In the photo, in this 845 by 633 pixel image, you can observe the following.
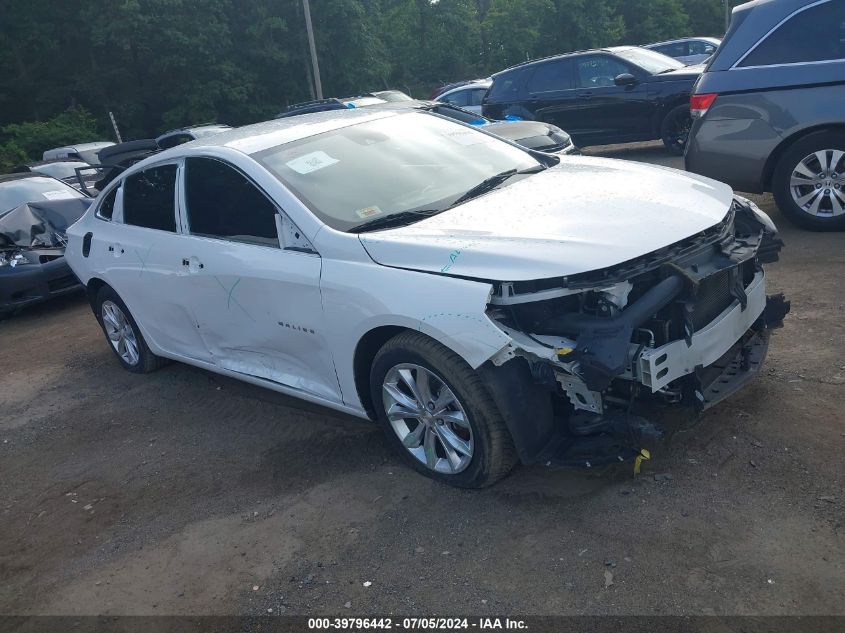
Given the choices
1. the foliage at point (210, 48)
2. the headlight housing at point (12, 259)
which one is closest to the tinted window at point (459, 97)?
the headlight housing at point (12, 259)

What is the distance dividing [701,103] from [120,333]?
5.32 metres

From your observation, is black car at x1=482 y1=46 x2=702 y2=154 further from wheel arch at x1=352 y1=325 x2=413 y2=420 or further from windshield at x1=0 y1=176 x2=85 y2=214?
wheel arch at x1=352 y1=325 x2=413 y2=420

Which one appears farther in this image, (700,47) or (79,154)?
(700,47)

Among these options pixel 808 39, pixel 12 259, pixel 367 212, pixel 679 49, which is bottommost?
pixel 12 259

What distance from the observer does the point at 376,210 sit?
13.6 ft

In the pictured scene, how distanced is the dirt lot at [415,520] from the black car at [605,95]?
269 inches

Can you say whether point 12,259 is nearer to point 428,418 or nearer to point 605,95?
point 428,418

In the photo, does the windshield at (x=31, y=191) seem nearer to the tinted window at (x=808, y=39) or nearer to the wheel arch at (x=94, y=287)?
the wheel arch at (x=94, y=287)

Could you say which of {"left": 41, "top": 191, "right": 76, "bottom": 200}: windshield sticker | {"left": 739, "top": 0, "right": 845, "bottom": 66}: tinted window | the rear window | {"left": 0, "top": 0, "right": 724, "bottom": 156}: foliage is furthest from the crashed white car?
{"left": 0, "top": 0, "right": 724, "bottom": 156}: foliage

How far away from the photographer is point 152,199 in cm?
533

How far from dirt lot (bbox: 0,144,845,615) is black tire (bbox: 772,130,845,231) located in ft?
5.39

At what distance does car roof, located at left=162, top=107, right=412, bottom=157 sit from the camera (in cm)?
470

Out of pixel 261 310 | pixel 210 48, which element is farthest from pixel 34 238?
pixel 210 48

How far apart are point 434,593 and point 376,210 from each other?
1.97 metres
